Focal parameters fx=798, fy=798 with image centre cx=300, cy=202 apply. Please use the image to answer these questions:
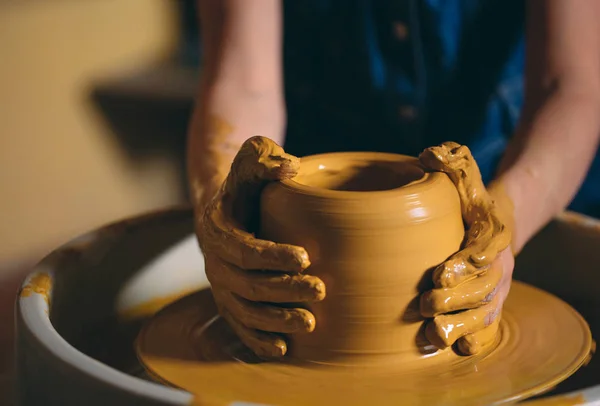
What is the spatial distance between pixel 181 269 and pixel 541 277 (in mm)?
580

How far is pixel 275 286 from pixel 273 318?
0.04m

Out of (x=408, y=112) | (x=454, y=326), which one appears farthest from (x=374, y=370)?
(x=408, y=112)

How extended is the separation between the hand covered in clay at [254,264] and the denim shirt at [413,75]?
626 mm

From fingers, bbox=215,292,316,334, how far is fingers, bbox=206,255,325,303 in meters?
0.01

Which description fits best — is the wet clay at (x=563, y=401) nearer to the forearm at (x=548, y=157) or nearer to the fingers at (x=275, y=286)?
the fingers at (x=275, y=286)

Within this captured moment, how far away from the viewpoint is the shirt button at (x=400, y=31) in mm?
1486

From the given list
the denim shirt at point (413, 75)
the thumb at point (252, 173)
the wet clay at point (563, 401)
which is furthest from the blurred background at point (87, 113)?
the wet clay at point (563, 401)

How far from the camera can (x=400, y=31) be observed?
149cm

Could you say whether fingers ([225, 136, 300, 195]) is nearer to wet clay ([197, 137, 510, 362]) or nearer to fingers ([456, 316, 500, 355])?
wet clay ([197, 137, 510, 362])

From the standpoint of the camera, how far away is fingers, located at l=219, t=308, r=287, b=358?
90 cm

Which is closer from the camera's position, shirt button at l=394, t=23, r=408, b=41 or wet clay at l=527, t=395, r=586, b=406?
wet clay at l=527, t=395, r=586, b=406

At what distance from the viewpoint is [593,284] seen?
47.5 inches

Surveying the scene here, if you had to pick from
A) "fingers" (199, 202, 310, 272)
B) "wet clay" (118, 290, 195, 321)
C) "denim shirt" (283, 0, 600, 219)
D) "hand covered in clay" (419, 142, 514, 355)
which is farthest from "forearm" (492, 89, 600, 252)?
"wet clay" (118, 290, 195, 321)

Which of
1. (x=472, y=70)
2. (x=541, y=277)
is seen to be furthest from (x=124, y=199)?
(x=541, y=277)
